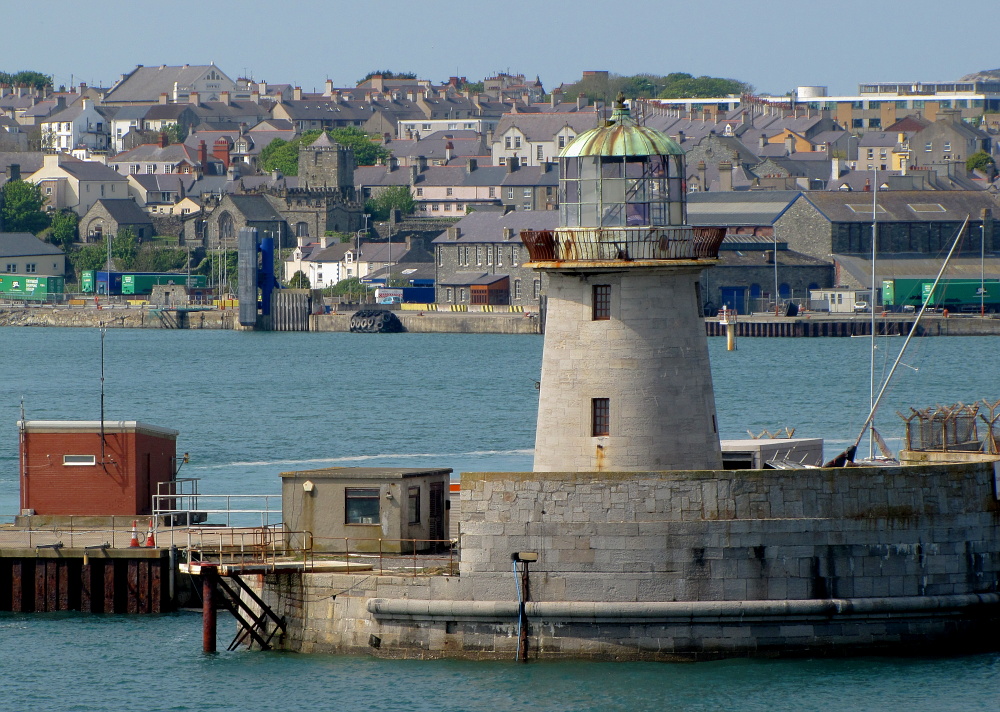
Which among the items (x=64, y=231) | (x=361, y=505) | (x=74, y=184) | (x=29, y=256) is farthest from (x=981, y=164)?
(x=361, y=505)

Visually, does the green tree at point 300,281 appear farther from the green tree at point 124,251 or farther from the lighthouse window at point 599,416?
the lighthouse window at point 599,416

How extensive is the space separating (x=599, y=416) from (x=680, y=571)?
2.00m

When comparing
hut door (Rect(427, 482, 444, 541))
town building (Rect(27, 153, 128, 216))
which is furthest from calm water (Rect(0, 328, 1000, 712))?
town building (Rect(27, 153, 128, 216))

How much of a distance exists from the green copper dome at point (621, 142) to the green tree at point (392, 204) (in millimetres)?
128436

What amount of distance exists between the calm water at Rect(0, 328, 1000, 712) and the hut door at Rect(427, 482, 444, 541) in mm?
2114

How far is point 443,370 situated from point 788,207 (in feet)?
137

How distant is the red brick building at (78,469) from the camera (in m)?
25.4

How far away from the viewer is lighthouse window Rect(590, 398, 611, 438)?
64.3ft

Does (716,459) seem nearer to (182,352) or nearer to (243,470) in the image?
(243,470)

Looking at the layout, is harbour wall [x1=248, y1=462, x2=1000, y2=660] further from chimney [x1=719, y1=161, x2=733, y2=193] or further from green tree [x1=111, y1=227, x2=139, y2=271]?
green tree [x1=111, y1=227, x2=139, y2=271]

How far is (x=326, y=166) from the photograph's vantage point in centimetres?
15225

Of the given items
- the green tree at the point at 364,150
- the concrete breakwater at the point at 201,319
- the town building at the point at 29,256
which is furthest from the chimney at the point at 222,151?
the concrete breakwater at the point at 201,319

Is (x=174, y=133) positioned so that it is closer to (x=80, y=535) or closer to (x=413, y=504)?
(x=80, y=535)

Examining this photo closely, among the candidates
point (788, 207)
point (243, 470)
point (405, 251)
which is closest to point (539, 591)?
point (243, 470)
